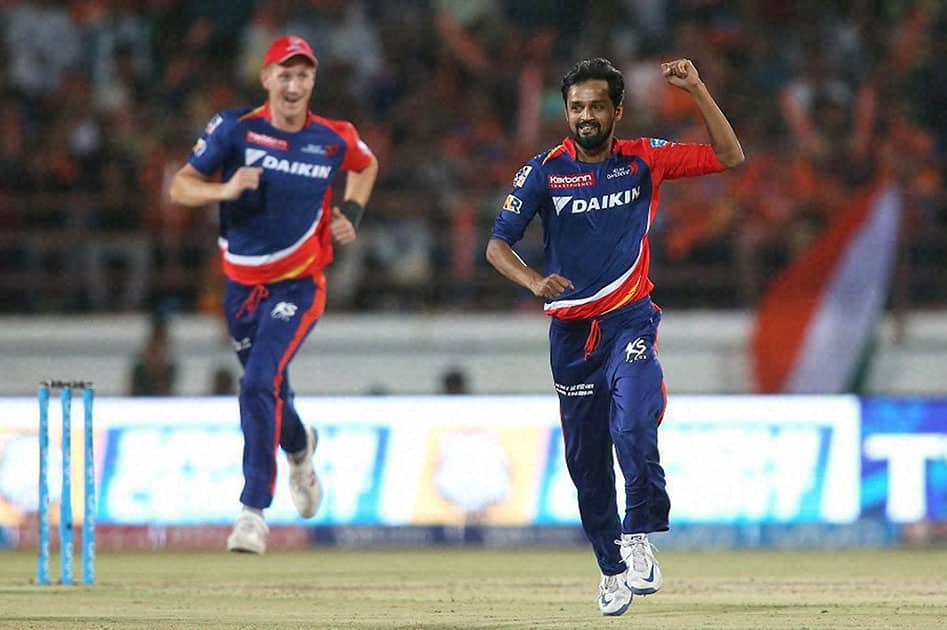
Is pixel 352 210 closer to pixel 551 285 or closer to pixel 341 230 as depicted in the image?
pixel 341 230

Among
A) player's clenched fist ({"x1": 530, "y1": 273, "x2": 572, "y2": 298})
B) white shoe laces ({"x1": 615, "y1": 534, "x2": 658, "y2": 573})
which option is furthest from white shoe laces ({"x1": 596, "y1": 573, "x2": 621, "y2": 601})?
player's clenched fist ({"x1": 530, "y1": 273, "x2": 572, "y2": 298})

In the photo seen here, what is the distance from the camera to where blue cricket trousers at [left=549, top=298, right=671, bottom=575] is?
28.8 feet

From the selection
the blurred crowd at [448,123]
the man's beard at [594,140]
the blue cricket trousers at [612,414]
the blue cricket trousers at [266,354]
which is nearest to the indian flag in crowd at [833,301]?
the blurred crowd at [448,123]

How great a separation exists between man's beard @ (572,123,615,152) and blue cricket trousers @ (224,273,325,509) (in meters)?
2.63

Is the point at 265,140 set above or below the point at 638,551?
above

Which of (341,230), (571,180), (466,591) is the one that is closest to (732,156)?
(571,180)

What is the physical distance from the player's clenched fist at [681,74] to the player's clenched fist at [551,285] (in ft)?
Result: 3.26

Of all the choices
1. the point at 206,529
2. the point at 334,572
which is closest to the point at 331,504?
the point at 206,529

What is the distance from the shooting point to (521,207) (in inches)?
352

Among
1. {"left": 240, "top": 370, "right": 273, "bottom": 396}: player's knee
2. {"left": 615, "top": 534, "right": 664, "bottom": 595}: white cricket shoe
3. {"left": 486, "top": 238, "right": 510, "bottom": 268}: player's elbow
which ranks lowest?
{"left": 615, "top": 534, "right": 664, "bottom": 595}: white cricket shoe

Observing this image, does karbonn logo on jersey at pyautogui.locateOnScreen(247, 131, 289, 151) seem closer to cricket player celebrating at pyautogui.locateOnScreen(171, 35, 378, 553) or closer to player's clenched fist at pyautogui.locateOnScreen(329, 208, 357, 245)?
cricket player celebrating at pyautogui.locateOnScreen(171, 35, 378, 553)

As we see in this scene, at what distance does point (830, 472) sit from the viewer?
621 inches

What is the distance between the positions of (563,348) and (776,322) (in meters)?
9.06

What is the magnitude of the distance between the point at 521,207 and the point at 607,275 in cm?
51
